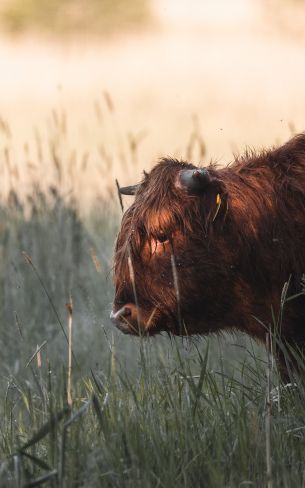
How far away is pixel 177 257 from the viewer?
15.7 feet

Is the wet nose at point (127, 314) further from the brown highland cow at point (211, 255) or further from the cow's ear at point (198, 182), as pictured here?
the cow's ear at point (198, 182)

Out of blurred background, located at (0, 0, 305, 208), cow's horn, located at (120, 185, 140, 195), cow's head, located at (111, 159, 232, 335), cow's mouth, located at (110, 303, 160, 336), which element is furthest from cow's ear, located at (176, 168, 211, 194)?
blurred background, located at (0, 0, 305, 208)

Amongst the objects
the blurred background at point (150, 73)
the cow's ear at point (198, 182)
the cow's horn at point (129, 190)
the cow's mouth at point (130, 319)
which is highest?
the blurred background at point (150, 73)

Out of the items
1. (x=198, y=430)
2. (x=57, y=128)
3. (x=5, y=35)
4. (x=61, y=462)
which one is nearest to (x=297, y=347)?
(x=198, y=430)

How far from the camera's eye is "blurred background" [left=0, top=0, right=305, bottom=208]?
13195 mm

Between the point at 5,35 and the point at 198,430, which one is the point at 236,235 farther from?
the point at 5,35

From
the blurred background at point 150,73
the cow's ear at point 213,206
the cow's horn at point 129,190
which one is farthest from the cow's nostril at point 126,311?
the blurred background at point 150,73

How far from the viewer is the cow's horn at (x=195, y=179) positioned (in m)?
4.75

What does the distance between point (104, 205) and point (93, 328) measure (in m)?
2.13

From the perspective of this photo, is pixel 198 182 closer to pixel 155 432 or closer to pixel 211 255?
pixel 211 255

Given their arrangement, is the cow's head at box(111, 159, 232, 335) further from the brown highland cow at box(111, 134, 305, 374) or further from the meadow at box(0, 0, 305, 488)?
the meadow at box(0, 0, 305, 488)

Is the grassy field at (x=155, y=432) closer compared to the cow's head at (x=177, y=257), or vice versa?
the grassy field at (x=155, y=432)

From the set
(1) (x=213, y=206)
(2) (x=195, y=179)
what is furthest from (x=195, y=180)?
(1) (x=213, y=206)

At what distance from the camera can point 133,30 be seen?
2139 centimetres
